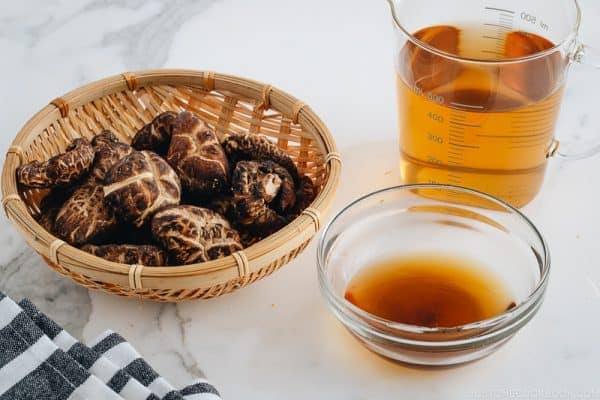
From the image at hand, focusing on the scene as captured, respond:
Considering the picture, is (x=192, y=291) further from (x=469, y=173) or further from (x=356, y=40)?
(x=356, y=40)

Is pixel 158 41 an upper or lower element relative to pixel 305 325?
upper

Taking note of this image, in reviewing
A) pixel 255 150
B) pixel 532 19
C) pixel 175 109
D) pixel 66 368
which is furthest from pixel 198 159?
→ pixel 532 19

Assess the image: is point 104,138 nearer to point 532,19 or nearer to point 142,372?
point 142,372

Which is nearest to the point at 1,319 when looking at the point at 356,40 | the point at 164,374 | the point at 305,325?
the point at 164,374

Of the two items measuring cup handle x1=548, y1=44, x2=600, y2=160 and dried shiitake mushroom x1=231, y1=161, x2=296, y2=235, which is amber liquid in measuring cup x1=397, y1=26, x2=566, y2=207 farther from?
dried shiitake mushroom x1=231, y1=161, x2=296, y2=235

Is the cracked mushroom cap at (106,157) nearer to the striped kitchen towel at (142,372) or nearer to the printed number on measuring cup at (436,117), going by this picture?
the striped kitchen towel at (142,372)

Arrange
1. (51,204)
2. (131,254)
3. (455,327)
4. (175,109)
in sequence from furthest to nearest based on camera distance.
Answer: (175,109)
(51,204)
(131,254)
(455,327)

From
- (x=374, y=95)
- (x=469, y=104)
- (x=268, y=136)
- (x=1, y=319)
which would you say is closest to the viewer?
(x=1, y=319)
